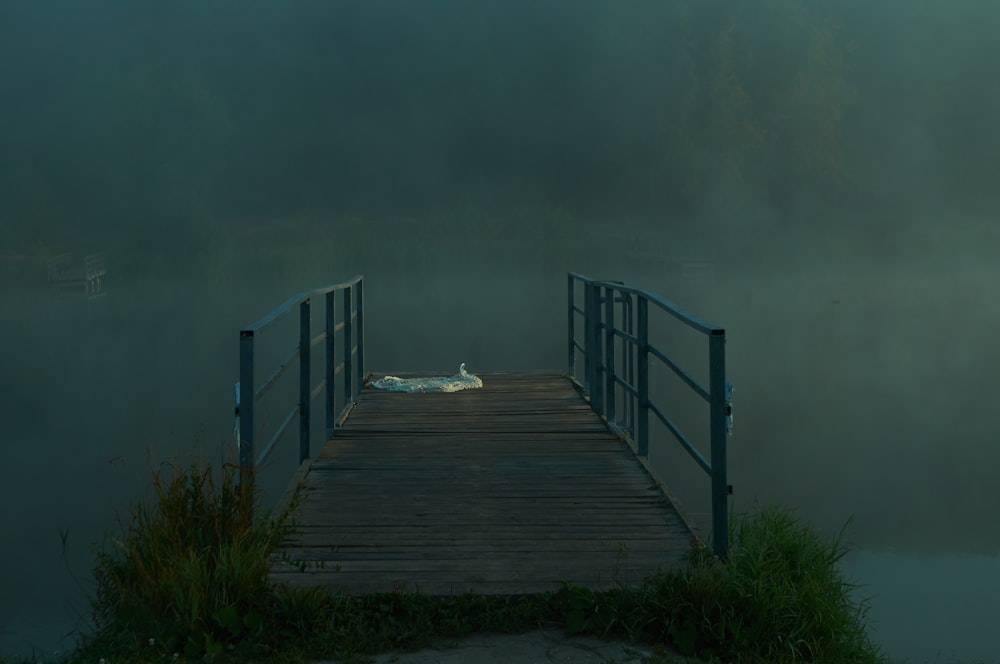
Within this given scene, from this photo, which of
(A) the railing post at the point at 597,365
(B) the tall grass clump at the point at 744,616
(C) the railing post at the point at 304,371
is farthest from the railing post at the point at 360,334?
(B) the tall grass clump at the point at 744,616

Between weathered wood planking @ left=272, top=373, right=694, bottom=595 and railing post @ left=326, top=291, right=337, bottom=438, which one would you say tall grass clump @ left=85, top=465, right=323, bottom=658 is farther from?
railing post @ left=326, top=291, right=337, bottom=438

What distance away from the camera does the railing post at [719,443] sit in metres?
4.36

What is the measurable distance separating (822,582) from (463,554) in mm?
1910

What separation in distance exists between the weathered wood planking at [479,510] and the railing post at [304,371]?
9.3 inches

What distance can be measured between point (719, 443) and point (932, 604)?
5363mm

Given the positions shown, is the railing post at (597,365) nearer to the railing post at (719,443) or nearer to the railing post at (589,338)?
the railing post at (589,338)

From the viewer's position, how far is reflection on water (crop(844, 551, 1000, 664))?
7426 mm

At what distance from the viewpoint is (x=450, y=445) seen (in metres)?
6.87

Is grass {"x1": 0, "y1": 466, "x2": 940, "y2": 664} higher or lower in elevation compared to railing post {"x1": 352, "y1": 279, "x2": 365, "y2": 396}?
lower

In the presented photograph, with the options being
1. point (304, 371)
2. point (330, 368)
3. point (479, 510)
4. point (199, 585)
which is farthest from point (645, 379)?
point (199, 585)

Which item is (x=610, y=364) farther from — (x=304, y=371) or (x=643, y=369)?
(x=304, y=371)

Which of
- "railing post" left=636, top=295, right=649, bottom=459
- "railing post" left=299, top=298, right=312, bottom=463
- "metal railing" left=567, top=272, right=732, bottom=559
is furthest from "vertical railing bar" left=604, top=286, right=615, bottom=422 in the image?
"railing post" left=299, top=298, right=312, bottom=463

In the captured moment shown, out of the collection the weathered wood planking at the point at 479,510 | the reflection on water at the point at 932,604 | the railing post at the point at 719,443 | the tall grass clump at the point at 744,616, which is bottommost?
the reflection on water at the point at 932,604

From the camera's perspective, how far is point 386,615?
12.4 feet
